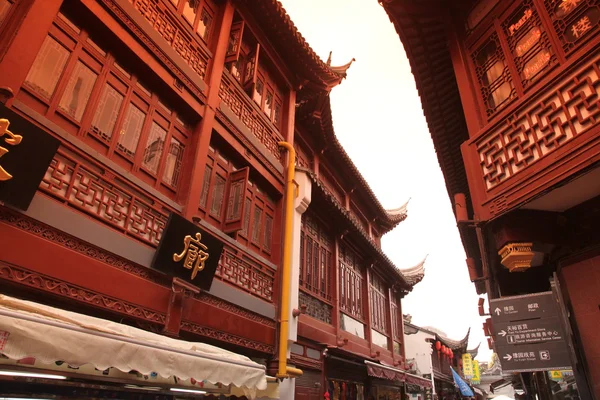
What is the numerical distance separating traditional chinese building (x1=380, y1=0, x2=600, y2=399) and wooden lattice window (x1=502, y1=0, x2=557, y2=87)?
0.02 meters

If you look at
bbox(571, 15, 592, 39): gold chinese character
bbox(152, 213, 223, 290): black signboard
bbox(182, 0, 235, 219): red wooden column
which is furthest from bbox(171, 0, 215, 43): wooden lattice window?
bbox(571, 15, 592, 39): gold chinese character

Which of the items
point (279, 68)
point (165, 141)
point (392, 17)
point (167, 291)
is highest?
point (279, 68)

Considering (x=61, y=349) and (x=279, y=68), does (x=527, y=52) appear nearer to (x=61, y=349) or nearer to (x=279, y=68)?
(x=279, y=68)

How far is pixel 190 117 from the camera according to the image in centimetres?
727

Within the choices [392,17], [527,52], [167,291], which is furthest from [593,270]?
[167,291]

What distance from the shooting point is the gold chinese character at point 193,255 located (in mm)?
5898

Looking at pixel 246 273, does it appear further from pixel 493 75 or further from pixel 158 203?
pixel 493 75

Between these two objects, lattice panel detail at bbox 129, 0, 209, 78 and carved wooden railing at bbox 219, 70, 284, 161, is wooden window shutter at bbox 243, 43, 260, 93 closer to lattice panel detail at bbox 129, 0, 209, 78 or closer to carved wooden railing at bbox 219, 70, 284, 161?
carved wooden railing at bbox 219, 70, 284, 161

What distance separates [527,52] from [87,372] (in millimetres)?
7849

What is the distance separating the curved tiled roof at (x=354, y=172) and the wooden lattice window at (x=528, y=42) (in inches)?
242

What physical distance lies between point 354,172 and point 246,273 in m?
9.14

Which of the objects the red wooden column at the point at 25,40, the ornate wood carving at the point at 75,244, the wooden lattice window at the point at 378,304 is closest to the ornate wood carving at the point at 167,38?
the red wooden column at the point at 25,40

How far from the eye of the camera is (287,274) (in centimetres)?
848

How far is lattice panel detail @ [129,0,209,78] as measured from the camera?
6.62 meters
